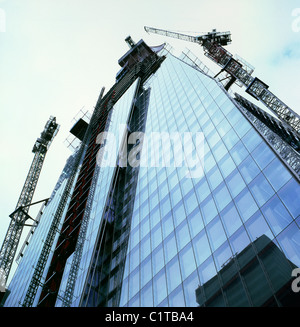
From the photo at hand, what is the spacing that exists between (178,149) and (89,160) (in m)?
28.5

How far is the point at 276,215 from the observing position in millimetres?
20484

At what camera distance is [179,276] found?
25562 millimetres

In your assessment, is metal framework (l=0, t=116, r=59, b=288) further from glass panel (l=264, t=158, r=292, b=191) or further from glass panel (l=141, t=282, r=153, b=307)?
glass panel (l=264, t=158, r=292, b=191)

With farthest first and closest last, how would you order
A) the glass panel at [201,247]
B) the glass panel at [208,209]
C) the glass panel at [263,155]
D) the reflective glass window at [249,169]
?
1. the glass panel at [208,209]
2. the reflective glass window at [249,169]
3. the glass panel at [263,155]
4. the glass panel at [201,247]

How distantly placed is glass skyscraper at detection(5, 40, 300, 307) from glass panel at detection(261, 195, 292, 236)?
70 millimetres

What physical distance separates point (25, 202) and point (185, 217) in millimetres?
62478

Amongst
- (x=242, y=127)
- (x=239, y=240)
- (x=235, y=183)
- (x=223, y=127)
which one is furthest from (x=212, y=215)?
(x=223, y=127)

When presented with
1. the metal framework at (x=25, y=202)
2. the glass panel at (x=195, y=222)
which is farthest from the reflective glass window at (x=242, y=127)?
the metal framework at (x=25, y=202)

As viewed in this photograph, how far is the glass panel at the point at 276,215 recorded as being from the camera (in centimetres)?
1961

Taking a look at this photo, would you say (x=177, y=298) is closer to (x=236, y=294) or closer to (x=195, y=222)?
(x=236, y=294)

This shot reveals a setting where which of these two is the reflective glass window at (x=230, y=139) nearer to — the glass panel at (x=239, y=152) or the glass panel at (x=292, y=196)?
the glass panel at (x=239, y=152)

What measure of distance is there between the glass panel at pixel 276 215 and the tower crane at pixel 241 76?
1004 inches

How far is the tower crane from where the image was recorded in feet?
151
